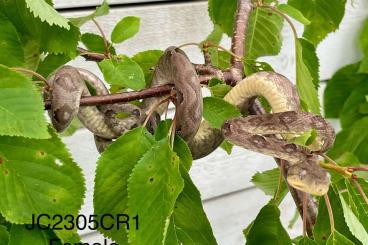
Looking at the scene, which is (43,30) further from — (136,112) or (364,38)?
(364,38)

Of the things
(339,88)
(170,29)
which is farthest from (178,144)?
(339,88)

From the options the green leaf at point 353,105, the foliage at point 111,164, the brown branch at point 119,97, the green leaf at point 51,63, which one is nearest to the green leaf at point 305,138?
the foliage at point 111,164

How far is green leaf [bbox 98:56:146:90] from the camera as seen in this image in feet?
1.20

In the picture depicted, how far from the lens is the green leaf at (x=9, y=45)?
36cm

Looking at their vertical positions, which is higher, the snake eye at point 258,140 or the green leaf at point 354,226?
the snake eye at point 258,140

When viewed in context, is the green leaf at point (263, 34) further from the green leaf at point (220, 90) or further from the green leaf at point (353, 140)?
the green leaf at point (353, 140)

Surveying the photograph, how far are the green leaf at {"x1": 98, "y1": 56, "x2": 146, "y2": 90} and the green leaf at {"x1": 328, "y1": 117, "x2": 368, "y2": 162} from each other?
579 millimetres

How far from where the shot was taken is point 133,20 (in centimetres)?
43

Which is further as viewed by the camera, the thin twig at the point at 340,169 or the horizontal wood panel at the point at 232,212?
the horizontal wood panel at the point at 232,212

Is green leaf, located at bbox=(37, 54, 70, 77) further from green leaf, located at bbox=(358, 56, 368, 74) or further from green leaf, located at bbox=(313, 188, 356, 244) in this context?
green leaf, located at bbox=(358, 56, 368, 74)

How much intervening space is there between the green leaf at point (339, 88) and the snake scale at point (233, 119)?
61 centimetres

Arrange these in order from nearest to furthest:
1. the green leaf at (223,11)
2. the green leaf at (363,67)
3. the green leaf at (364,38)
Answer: the green leaf at (223,11) → the green leaf at (363,67) → the green leaf at (364,38)

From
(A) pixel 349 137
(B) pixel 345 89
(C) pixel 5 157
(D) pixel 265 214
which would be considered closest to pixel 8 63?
(C) pixel 5 157

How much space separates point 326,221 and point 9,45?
10.4 inches
